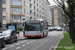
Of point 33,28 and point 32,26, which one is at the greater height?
point 32,26

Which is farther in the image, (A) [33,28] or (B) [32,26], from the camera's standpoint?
(B) [32,26]

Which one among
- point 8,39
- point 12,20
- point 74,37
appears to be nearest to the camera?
point 74,37

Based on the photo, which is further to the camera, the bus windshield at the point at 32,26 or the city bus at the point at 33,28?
the bus windshield at the point at 32,26

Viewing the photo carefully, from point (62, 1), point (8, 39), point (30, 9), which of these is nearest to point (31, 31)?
point (8, 39)

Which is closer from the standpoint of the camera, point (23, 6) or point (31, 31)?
point (31, 31)

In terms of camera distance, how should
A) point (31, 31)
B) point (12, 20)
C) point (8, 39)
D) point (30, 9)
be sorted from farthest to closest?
point (30, 9), point (12, 20), point (31, 31), point (8, 39)

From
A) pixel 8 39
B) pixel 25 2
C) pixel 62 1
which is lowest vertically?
pixel 8 39

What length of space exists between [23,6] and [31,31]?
43.3m

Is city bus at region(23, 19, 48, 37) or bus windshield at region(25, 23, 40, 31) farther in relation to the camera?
bus windshield at region(25, 23, 40, 31)

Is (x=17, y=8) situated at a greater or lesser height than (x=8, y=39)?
greater

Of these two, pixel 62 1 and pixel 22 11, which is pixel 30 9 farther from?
pixel 62 1

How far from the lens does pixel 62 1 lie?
1526 cm

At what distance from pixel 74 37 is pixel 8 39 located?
6717mm

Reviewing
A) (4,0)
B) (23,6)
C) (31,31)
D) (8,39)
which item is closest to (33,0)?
(23,6)
